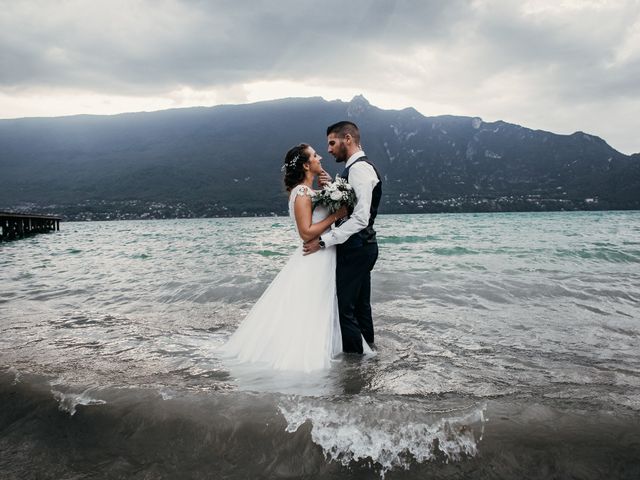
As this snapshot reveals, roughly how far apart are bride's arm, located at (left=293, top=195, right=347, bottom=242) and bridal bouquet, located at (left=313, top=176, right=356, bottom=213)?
0.09 meters

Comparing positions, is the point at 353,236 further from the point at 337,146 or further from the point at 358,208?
the point at 337,146

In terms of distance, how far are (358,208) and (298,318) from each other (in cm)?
143

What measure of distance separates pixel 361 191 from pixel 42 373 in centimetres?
377

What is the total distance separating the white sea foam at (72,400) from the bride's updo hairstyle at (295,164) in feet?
9.42

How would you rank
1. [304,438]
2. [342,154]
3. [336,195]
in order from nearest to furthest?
[304,438] → [336,195] → [342,154]

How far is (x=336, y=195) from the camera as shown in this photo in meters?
4.68

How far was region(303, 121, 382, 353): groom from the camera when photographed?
4.77 m

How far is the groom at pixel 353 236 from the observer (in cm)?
477

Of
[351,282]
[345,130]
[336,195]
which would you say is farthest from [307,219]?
[345,130]

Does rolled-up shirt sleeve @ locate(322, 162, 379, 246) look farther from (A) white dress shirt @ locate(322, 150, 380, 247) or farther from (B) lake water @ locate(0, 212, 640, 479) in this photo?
(B) lake water @ locate(0, 212, 640, 479)

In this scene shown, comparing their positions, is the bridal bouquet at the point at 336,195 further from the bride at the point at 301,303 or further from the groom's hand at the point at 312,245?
the groom's hand at the point at 312,245

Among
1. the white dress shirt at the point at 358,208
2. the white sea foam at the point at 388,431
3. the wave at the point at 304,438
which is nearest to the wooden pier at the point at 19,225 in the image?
the white dress shirt at the point at 358,208

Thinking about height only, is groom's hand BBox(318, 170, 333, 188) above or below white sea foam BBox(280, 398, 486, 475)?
above

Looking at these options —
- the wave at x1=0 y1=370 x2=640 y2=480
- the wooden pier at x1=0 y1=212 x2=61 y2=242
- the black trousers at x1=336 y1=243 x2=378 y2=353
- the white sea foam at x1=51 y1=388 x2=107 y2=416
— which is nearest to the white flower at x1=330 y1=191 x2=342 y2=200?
the black trousers at x1=336 y1=243 x2=378 y2=353
